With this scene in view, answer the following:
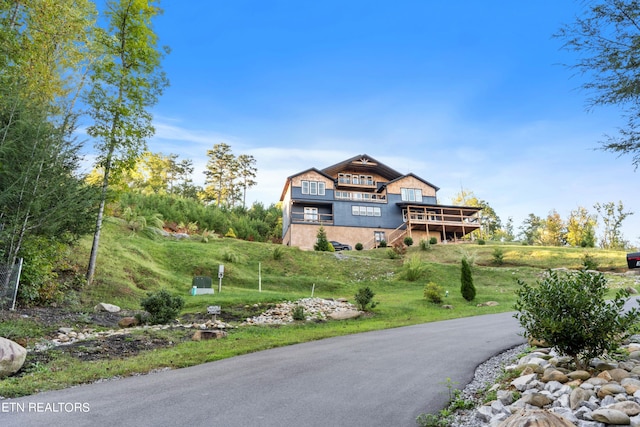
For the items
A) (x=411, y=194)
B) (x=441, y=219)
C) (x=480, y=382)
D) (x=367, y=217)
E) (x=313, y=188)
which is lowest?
(x=480, y=382)

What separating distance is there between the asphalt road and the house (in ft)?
99.8

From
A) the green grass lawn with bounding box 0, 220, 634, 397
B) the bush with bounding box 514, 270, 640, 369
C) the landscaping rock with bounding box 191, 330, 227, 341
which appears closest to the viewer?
the bush with bounding box 514, 270, 640, 369

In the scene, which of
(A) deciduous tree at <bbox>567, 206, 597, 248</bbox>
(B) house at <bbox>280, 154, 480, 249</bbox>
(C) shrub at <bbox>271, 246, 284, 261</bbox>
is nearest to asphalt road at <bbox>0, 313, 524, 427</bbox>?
(C) shrub at <bbox>271, 246, 284, 261</bbox>

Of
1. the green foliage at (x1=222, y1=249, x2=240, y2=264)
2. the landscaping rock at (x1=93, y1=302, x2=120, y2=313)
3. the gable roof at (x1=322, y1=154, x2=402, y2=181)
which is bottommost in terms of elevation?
the landscaping rock at (x1=93, y1=302, x2=120, y2=313)

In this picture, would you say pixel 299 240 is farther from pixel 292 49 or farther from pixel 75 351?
pixel 75 351

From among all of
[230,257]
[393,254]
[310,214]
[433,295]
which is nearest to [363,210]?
[310,214]

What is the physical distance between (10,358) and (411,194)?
132 ft

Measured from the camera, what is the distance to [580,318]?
4.84 metres

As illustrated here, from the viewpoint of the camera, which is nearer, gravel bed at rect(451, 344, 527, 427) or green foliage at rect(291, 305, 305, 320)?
gravel bed at rect(451, 344, 527, 427)

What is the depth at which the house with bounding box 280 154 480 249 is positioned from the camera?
1550 inches

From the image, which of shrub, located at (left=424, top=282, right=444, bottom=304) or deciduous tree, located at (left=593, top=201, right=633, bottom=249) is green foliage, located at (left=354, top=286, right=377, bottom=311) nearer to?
shrub, located at (left=424, top=282, right=444, bottom=304)

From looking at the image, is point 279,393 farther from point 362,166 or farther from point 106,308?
point 362,166

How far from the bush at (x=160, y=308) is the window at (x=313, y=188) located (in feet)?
98.8

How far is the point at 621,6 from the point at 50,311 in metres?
15.6
